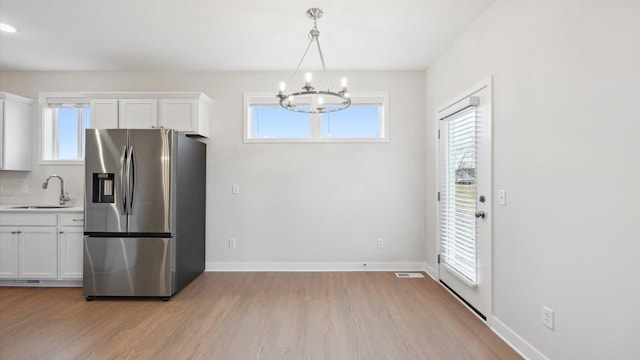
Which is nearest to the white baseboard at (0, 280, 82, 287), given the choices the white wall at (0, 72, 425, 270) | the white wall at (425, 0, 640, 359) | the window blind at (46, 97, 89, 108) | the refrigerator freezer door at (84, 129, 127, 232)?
the refrigerator freezer door at (84, 129, 127, 232)

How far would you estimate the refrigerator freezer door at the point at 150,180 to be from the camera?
129 inches

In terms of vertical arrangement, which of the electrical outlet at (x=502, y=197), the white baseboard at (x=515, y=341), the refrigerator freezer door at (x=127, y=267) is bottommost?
the white baseboard at (x=515, y=341)

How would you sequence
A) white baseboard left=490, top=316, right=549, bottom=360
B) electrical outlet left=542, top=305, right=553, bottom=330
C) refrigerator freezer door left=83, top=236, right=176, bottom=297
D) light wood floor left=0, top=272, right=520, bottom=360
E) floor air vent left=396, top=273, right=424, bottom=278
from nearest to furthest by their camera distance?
1. electrical outlet left=542, top=305, right=553, bottom=330
2. white baseboard left=490, top=316, right=549, bottom=360
3. light wood floor left=0, top=272, right=520, bottom=360
4. refrigerator freezer door left=83, top=236, right=176, bottom=297
5. floor air vent left=396, top=273, right=424, bottom=278

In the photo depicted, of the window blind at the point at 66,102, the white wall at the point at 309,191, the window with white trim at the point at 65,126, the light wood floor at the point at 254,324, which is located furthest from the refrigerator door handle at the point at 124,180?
the window blind at the point at 66,102

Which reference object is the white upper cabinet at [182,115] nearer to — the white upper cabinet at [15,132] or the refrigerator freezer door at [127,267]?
the refrigerator freezer door at [127,267]

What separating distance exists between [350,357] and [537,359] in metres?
1.26

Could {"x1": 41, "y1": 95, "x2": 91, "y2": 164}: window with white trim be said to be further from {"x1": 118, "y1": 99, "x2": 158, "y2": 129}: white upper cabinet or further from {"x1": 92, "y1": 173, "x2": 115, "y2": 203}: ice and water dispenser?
{"x1": 92, "y1": 173, "x2": 115, "y2": 203}: ice and water dispenser

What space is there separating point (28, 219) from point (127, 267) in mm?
1481

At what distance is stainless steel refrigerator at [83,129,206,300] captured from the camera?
3.27 meters

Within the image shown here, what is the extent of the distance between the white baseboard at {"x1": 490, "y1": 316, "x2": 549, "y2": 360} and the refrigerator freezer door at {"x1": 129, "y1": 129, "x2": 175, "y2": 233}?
10.7ft

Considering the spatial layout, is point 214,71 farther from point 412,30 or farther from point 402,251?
point 402,251

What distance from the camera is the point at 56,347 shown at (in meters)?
2.37

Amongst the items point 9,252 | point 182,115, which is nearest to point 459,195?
point 182,115

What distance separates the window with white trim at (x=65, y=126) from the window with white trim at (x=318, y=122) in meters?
2.30
